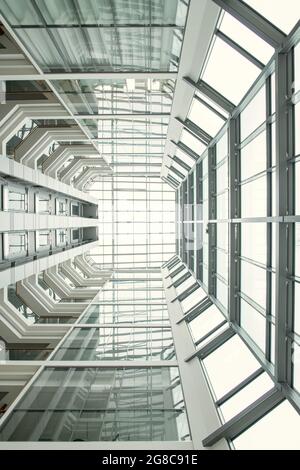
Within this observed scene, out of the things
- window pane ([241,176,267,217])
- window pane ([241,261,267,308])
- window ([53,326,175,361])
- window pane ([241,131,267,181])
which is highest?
window pane ([241,131,267,181])

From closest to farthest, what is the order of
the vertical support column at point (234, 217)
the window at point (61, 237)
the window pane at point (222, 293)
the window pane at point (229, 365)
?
the window pane at point (229, 365), the vertical support column at point (234, 217), the window pane at point (222, 293), the window at point (61, 237)

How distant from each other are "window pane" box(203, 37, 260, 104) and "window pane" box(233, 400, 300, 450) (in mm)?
7757

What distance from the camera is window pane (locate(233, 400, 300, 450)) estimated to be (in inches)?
328

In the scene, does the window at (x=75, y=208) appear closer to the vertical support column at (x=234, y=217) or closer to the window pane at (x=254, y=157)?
the vertical support column at (x=234, y=217)

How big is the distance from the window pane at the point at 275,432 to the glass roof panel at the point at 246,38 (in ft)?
24.0

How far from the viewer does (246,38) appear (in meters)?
10.9

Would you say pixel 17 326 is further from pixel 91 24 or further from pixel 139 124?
pixel 91 24

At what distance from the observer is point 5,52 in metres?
13.2

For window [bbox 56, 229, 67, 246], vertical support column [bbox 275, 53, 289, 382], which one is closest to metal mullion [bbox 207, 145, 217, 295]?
vertical support column [bbox 275, 53, 289, 382]

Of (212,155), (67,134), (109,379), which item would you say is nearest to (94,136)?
(67,134)

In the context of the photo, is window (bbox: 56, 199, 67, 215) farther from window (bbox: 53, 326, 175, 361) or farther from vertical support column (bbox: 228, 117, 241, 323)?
vertical support column (bbox: 228, 117, 241, 323)

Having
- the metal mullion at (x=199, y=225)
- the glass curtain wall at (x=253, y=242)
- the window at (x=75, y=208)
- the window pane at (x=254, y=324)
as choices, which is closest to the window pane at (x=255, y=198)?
the glass curtain wall at (x=253, y=242)

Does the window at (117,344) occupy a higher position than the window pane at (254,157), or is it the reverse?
the window pane at (254,157)

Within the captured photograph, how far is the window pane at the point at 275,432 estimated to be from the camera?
8328 mm
